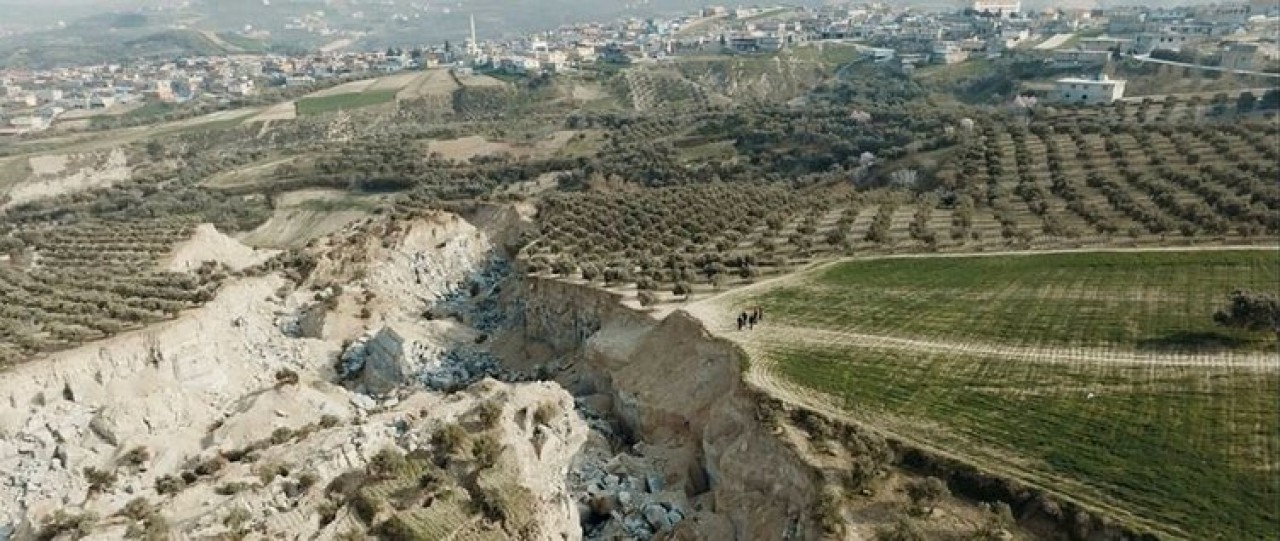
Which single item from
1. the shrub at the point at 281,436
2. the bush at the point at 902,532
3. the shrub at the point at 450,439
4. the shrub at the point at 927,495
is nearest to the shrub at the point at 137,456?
the shrub at the point at 281,436

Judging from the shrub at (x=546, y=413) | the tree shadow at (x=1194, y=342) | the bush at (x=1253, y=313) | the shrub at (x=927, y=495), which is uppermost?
the bush at (x=1253, y=313)

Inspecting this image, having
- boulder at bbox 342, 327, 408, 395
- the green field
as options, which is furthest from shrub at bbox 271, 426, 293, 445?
the green field

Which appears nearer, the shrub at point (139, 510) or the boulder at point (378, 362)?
the shrub at point (139, 510)

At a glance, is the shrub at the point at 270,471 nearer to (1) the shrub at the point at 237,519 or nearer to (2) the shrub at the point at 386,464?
(1) the shrub at the point at 237,519

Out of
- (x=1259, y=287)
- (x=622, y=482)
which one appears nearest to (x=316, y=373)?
(x=622, y=482)

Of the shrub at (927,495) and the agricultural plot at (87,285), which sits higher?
the shrub at (927,495)

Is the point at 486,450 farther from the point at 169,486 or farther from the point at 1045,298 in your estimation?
the point at 1045,298
